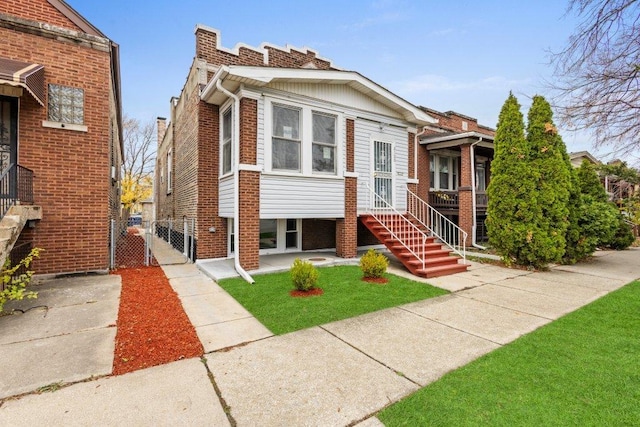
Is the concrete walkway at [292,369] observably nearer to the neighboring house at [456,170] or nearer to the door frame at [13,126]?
the door frame at [13,126]

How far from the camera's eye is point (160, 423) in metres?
2.34

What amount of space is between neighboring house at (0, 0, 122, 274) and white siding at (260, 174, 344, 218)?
374 cm

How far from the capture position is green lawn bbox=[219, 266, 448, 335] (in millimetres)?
4566

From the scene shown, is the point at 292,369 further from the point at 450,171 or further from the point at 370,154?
the point at 450,171

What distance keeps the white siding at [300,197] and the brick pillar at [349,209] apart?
0.19 m

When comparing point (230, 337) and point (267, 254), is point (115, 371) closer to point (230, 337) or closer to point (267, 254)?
point (230, 337)

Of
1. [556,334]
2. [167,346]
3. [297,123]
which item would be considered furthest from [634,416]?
[297,123]

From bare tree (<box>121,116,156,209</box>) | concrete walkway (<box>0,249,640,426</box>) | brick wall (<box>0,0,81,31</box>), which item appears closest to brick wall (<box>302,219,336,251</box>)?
concrete walkway (<box>0,249,640,426</box>)

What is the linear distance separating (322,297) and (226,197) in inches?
164

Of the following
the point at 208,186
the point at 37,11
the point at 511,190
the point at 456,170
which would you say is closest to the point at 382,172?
the point at 511,190

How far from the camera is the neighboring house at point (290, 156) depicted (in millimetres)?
7324

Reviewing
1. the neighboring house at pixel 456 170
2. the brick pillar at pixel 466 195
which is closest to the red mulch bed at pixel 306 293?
the neighboring house at pixel 456 170

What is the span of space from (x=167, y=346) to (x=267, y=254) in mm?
5957

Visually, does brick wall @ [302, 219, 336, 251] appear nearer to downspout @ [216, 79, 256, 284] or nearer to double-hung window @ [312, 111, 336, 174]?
double-hung window @ [312, 111, 336, 174]
